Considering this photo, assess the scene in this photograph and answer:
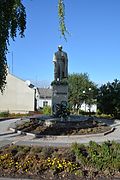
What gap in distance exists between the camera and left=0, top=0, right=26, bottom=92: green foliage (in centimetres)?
1180

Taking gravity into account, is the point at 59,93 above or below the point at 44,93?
below

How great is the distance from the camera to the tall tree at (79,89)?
2798 inches

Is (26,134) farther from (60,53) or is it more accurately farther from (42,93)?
(42,93)

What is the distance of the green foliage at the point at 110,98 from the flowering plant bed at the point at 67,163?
89.4 ft

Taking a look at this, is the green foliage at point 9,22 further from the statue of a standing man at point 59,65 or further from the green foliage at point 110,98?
the green foliage at point 110,98

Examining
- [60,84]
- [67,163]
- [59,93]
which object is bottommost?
[67,163]

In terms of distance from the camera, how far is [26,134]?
21875 millimetres

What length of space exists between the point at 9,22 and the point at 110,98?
2784 centimetres

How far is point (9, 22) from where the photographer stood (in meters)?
12.0

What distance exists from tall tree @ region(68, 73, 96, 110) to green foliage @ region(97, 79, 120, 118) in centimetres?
2656

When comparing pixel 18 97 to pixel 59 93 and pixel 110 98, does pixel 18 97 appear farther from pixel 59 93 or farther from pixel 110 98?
pixel 59 93

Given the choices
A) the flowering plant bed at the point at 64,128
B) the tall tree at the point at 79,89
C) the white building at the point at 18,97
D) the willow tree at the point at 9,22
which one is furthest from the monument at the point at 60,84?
the tall tree at the point at 79,89

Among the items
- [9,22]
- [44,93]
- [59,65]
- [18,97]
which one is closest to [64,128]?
[59,65]

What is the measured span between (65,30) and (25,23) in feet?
5.68
